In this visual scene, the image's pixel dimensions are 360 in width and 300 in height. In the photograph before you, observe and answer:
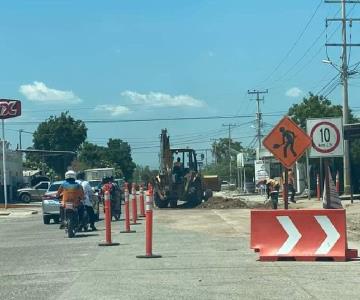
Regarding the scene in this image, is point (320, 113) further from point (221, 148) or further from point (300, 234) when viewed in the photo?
point (221, 148)

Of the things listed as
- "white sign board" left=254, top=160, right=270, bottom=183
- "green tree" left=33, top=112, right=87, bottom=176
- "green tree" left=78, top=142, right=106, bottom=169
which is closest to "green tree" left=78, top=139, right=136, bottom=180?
"green tree" left=78, top=142, right=106, bottom=169

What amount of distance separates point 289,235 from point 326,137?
2.48 metres

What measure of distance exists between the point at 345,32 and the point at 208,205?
18.5m

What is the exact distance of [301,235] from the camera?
13406mm

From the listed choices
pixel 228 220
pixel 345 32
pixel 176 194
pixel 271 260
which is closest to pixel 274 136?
pixel 271 260

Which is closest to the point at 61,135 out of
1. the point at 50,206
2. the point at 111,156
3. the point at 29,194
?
the point at 29,194

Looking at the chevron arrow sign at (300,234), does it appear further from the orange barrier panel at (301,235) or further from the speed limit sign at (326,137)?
the speed limit sign at (326,137)

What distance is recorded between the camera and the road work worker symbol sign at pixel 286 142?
14266mm

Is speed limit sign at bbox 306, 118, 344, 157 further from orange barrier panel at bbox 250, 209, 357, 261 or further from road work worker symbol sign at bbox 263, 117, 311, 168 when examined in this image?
orange barrier panel at bbox 250, 209, 357, 261

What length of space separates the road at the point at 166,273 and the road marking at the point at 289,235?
46 cm

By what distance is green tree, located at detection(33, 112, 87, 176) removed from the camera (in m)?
94.1

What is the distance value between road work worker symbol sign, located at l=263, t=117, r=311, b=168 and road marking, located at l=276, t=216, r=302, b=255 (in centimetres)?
127

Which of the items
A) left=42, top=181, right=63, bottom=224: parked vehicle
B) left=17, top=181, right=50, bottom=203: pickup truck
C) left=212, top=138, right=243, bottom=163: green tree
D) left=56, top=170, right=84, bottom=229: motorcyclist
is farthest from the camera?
left=212, top=138, right=243, bottom=163: green tree

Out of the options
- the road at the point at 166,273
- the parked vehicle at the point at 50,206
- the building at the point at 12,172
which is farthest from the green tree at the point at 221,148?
the road at the point at 166,273
